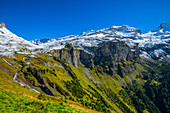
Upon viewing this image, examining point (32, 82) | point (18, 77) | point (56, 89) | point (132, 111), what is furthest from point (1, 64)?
point (132, 111)

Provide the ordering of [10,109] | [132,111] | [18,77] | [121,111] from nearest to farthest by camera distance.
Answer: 1. [10,109]
2. [18,77]
3. [121,111]
4. [132,111]

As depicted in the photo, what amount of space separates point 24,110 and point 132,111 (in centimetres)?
21128

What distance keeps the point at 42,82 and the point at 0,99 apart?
249ft

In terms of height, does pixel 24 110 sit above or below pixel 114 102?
above

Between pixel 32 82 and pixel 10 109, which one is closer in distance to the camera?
pixel 10 109

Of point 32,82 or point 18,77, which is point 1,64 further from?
point 32,82

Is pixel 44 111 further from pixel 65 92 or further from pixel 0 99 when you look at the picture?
pixel 65 92

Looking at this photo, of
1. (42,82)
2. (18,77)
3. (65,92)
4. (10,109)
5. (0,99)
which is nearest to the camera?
(10,109)

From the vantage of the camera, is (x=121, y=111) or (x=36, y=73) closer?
(x=36, y=73)

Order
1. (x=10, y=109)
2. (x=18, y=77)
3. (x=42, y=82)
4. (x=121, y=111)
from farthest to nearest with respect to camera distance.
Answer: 1. (x=121, y=111)
2. (x=42, y=82)
3. (x=18, y=77)
4. (x=10, y=109)

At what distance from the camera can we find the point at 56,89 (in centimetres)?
10569

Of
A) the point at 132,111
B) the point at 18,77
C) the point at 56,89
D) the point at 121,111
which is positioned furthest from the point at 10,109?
the point at 132,111

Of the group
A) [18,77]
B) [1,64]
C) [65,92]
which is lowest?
[65,92]

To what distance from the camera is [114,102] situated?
643 feet
